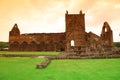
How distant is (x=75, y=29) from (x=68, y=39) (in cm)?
206

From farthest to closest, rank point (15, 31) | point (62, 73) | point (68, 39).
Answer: point (15, 31) < point (68, 39) < point (62, 73)

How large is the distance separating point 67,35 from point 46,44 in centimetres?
441

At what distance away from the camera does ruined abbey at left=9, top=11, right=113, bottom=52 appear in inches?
1560

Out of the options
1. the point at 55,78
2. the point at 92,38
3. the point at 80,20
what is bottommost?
the point at 55,78

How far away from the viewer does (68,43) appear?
39844 millimetres

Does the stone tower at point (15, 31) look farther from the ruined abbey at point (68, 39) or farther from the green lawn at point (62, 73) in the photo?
the green lawn at point (62, 73)

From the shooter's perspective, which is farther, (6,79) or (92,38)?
(92,38)

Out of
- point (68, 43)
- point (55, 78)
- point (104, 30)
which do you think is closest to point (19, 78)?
point (55, 78)

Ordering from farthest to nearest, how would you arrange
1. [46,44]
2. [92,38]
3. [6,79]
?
[46,44] < [92,38] < [6,79]

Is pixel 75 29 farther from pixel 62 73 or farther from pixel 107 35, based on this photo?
pixel 62 73

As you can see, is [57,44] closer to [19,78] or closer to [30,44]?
[30,44]

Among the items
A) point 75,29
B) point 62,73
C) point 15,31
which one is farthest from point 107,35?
point 62,73

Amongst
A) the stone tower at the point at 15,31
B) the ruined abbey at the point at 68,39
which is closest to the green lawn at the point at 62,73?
the ruined abbey at the point at 68,39

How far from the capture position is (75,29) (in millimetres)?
39938
